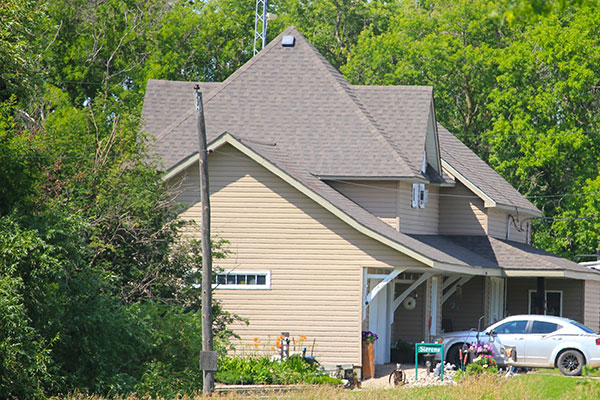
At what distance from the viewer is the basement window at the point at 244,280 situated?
27.3m

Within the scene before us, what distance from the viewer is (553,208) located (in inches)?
1953

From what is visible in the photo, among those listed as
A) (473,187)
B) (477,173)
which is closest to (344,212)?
(473,187)

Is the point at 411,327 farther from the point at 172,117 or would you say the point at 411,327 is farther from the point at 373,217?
the point at 172,117

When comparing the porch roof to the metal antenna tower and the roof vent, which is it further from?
the metal antenna tower

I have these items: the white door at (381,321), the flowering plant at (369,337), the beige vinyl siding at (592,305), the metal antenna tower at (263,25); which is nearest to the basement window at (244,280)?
the flowering plant at (369,337)

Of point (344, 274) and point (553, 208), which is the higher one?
point (553, 208)

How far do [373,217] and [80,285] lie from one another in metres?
11.2

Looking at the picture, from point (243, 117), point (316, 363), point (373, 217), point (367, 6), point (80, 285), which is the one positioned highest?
point (367, 6)

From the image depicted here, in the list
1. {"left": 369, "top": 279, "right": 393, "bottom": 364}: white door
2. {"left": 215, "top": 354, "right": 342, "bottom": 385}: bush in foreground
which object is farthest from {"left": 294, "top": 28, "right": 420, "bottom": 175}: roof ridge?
{"left": 215, "top": 354, "right": 342, "bottom": 385}: bush in foreground

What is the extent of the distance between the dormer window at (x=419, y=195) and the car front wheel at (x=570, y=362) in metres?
7.20

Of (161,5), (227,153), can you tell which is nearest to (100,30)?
(161,5)

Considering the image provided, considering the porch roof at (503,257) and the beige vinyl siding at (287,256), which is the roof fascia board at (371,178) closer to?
the porch roof at (503,257)

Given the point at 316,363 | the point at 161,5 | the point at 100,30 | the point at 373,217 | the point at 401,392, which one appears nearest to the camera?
the point at 401,392

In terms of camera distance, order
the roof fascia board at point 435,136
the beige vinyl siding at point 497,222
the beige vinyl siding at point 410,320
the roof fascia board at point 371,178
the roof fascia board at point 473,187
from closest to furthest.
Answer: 1. the roof fascia board at point 371,178
2. the beige vinyl siding at point 410,320
3. the roof fascia board at point 435,136
4. the roof fascia board at point 473,187
5. the beige vinyl siding at point 497,222
